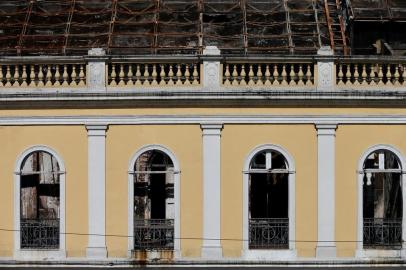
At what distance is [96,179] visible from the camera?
794 inches

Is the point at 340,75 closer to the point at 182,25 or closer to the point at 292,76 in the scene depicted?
the point at 292,76

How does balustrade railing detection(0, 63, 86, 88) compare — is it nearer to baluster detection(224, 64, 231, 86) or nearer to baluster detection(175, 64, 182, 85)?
baluster detection(175, 64, 182, 85)

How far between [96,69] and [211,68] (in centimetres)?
222

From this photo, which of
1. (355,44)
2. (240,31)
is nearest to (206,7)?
(240,31)

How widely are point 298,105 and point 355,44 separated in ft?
10.8

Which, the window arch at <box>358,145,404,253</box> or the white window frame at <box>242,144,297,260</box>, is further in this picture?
the window arch at <box>358,145,404,253</box>

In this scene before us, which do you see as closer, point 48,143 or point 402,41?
point 48,143

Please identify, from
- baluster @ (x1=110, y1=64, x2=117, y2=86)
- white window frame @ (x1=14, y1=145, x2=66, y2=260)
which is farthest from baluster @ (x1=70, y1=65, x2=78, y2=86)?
white window frame @ (x1=14, y1=145, x2=66, y2=260)

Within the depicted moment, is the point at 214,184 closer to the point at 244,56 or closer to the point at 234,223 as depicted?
the point at 234,223

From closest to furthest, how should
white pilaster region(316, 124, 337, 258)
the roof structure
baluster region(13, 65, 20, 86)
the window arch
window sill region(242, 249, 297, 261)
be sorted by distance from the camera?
1. window sill region(242, 249, 297, 261)
2. white pilaster region(316, 124, 337, 258)
3. the window arch
4. baluster region(13, 65, 20, 86)
5. the roof structure

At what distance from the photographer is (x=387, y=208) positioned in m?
21.0

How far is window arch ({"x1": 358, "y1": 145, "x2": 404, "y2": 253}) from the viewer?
20156mm

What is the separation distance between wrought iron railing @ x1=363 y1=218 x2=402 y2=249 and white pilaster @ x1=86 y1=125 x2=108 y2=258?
16.8ft

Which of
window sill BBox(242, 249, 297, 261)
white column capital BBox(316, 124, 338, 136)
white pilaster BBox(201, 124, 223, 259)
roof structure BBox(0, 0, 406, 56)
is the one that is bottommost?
window sill BBox(242, 249, 297, 261)
